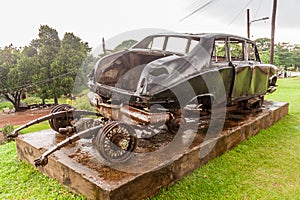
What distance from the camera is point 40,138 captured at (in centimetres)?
366

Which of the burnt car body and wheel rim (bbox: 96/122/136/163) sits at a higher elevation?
the burnt car body

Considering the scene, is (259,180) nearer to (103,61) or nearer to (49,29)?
(103,61)

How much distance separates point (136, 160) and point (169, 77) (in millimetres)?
1055

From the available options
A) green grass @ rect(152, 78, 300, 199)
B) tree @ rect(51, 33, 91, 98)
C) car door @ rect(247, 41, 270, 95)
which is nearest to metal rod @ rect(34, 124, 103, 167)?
green grass @ rect(152, 78, 300, 199)

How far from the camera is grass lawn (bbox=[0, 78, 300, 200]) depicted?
290 cm

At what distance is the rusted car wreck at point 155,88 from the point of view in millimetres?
2900

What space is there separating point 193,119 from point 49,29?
16.2 metres

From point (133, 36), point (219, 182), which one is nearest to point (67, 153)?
point (219, 182)

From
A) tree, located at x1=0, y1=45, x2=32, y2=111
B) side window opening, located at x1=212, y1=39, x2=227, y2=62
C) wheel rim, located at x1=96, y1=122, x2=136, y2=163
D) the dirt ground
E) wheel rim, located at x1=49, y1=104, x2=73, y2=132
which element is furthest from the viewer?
tree, located at x1=0, y1=45, x2=32, y2=111

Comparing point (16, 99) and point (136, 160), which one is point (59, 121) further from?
point (16, 99)

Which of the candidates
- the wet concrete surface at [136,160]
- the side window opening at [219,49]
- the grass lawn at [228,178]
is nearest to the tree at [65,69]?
the grass lawn at [228,178]

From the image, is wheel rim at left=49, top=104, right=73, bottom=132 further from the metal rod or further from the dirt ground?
the dirt ground

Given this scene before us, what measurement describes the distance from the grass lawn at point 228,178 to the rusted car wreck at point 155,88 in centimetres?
57

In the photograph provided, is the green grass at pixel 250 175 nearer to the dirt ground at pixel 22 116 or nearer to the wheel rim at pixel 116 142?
the wheel rim at pixel 116 142
